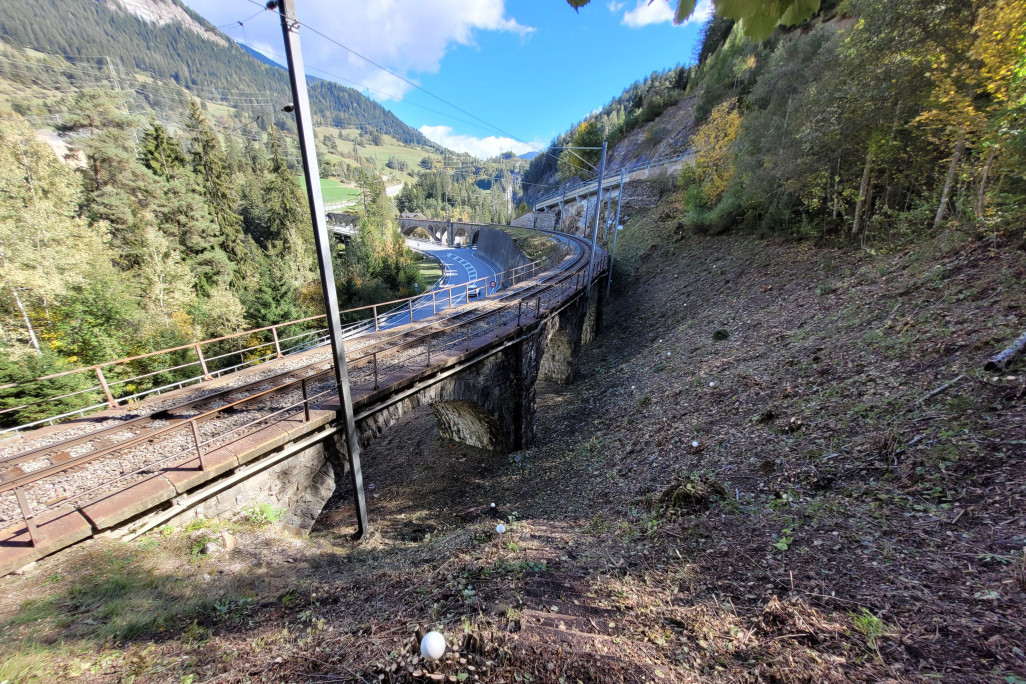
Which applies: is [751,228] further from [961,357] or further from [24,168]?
[24,168]

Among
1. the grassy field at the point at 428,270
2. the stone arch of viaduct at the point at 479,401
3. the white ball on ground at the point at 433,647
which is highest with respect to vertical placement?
the white ball on ground at the point at 433,647

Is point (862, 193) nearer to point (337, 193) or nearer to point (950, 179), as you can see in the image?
point (950, 179)

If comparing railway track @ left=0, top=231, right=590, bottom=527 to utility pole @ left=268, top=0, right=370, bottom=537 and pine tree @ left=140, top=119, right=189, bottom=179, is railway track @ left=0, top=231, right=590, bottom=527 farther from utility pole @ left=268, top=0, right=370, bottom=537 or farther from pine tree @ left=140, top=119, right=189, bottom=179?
pine tree @ left=140, top=119, right=189, bottom=179

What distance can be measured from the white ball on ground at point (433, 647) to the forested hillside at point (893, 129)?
43.2 ft

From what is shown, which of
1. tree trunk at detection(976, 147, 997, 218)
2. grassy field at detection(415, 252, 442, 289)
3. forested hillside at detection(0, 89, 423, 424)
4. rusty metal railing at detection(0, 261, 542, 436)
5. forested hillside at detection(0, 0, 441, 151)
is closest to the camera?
rusty metal railing at detection(0, 261, 542, 436)

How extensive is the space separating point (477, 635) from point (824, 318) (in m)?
12.4

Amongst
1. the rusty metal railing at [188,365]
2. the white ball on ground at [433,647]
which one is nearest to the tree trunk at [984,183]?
the rusty metal railing at [188,365]

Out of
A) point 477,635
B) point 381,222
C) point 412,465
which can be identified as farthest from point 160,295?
point 381,222

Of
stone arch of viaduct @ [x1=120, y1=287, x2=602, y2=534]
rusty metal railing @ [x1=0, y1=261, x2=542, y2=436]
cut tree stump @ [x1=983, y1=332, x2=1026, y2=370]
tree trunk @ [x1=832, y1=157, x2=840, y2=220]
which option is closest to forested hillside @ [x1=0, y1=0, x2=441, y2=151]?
rusty metal railing @ [x1=0, y1=261, x2=542, y2=436]

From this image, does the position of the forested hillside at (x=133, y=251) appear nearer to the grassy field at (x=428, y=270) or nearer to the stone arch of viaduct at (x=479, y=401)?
the grassy field at (x=428, y=270)

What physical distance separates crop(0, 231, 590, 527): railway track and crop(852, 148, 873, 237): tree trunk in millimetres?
14523

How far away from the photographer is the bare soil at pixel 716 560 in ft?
10.2

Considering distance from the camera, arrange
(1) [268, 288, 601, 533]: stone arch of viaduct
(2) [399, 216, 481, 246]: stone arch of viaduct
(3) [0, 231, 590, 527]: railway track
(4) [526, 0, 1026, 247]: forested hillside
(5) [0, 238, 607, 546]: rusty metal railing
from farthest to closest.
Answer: (2) [399, 216, 481, 246]: stone arch of viaduct < (4) [526, 0, 1026, 247]: forested hillside < (1) [268, 288, 601, 533]: stone arch of viaduct < (3) [0, 231, 590, 527]: railway track < (5) [0, 238, 607, 546]: rusty metal railing

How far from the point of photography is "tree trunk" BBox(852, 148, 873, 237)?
13.0 metres
